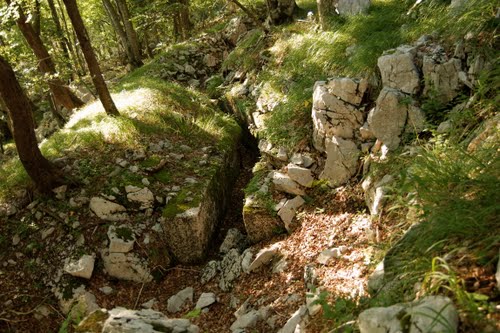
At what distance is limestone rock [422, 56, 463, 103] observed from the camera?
415cm

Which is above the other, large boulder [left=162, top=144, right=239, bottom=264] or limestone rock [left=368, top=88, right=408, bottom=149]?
limestone rock [left=368, top=88, right=408, bottom=149]

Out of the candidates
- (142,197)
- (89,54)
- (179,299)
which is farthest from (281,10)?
(179,299)

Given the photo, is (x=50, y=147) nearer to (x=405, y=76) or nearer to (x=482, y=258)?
(x=405, y=76)

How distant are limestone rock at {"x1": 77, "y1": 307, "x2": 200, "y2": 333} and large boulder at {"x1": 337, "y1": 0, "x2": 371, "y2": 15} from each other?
710cm

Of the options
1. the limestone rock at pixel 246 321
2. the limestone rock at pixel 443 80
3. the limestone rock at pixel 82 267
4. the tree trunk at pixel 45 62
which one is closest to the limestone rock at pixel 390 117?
the limestone rock at pixel 443 80

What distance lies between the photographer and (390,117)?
442cm

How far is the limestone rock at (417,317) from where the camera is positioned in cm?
175

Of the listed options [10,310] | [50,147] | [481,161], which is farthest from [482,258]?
[50,147]

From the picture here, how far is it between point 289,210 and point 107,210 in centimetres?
290

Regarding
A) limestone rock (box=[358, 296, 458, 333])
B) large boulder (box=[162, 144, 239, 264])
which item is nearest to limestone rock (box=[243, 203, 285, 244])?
large boulder (box=[162, 144, 239, 264])

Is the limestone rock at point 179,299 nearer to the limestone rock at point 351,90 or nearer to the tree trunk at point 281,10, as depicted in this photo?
the limestone rock at point 351,90

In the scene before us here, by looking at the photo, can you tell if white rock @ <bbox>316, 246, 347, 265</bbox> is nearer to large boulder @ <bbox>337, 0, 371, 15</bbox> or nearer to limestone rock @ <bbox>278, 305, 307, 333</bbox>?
limestone rock @ <bbox>278, 305, 307, 333</bbox>

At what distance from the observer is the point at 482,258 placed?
2021mm

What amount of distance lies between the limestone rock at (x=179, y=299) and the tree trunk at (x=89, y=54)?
4.23 meters
